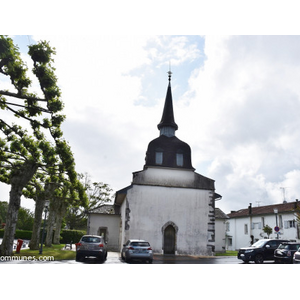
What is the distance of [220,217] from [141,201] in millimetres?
15139

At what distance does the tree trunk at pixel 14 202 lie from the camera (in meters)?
16.1

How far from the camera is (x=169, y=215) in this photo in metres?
25.9

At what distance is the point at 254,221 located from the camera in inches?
1786

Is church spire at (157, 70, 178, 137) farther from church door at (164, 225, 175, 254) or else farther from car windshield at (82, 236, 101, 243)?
car windshield at (82, 236, 101, 243)

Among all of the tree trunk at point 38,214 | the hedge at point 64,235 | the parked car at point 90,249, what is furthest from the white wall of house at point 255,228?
the tree trunk at point 38,214

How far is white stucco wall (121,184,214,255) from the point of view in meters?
25.4

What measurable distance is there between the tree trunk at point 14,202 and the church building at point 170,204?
10336 mm

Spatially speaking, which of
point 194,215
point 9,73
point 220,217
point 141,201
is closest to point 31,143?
point 9,73

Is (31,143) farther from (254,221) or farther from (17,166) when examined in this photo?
(254,221)

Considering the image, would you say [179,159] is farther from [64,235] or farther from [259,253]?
[64,235]

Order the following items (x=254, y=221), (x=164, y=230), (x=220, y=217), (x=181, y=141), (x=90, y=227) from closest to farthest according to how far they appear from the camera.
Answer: (x=164, y=230) < (x=181, y=141) < (x=90, y=227) < (x=220, y=217) < (x=254, y=221)

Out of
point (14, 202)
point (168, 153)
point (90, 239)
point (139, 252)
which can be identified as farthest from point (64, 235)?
point (139, 252)

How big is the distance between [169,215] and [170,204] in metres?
0.98

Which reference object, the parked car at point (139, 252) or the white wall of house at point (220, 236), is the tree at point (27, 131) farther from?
the white wall of house at point (220, 236)
